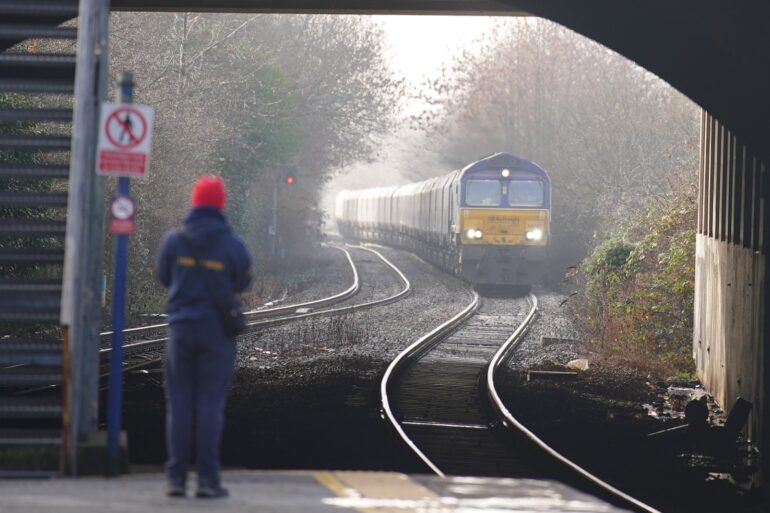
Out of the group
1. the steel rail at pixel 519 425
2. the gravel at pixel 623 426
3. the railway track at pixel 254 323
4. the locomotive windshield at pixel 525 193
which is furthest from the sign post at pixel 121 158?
the locomotive windshield at pixel 525 193

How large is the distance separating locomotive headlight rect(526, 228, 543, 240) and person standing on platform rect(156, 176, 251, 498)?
2478cm

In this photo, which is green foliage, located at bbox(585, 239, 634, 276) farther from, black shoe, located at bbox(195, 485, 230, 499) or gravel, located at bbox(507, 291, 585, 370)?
black shoe, located at bbox(195, 485, 230, 499)

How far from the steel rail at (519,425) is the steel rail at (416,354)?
118cm

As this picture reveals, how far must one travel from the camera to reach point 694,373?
17891 millimetres

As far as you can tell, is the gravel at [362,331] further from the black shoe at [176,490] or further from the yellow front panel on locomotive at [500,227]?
the black shoe at [176,490]

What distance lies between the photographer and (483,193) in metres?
31.3

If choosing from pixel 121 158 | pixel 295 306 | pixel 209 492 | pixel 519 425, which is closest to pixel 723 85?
pixel 519 425

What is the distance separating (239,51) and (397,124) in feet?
56.1

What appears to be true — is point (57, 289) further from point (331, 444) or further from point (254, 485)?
point (331, 444)

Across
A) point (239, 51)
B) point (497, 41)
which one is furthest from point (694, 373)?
point (497, 41)

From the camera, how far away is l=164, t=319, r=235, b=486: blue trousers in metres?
6.50

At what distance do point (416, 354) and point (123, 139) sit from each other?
11361mm

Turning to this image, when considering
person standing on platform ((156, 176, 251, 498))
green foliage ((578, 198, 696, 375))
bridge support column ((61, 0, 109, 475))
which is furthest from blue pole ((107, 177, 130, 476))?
green foliage ((578, 198, 696, 375))

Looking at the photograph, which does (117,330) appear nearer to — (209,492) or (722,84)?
(209,492)
